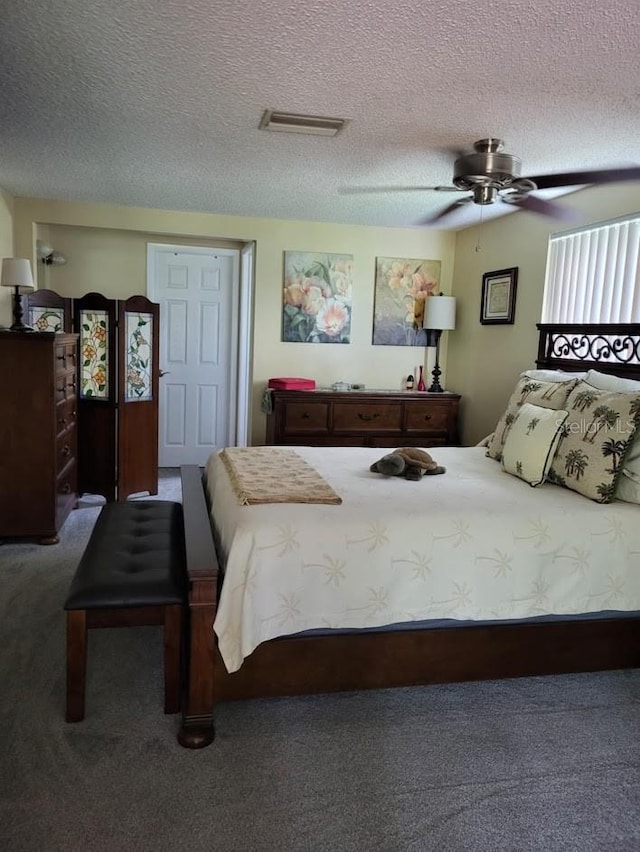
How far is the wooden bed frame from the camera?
2.08 metres

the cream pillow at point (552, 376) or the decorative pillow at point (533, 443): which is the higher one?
the cream pillow at point (552, 376)

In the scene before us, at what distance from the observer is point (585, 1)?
5.94ft

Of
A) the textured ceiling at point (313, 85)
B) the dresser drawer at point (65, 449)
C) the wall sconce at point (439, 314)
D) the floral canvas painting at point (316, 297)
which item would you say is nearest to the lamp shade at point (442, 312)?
Result: the wall sconce at point (439, 314)

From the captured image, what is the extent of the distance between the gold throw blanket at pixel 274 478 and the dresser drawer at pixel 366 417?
166 cm

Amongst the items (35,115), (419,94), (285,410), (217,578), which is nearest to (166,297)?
(285,410)

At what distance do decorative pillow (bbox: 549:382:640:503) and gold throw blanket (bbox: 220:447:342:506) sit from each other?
3.48 feet

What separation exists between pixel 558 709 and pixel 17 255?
189 inches

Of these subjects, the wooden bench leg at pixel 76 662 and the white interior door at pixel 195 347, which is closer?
the wooden bench leg at pixel 76 662

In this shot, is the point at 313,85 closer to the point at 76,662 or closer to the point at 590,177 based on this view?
the point at 590,177

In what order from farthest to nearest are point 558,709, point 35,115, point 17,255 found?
point 17,255, point 35,115, point 558,709

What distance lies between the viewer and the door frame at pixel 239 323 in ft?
18.6

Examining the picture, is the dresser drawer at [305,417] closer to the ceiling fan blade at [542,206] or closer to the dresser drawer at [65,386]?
the dresser drawer at [65,386]

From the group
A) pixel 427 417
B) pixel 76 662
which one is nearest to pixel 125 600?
pixel 76 662

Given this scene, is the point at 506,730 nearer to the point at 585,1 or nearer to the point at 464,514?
the point at 464,514
